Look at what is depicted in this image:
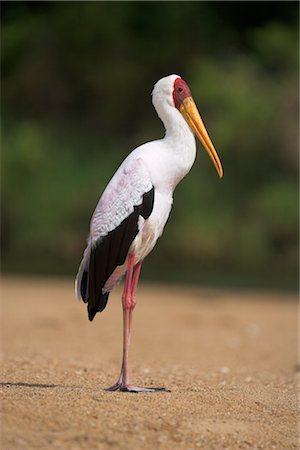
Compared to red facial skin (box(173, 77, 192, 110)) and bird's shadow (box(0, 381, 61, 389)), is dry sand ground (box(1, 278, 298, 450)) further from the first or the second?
red facial skin (box(173, 77, 192, 110))

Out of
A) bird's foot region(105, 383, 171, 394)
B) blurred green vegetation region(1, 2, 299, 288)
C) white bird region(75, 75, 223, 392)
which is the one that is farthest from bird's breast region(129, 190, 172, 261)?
blurred green vegetation region(1, 2, 299, 288)

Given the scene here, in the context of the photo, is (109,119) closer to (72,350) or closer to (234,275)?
(234,275)

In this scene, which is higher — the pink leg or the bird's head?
the bird's head

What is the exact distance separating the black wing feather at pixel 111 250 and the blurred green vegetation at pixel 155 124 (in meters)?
11.2

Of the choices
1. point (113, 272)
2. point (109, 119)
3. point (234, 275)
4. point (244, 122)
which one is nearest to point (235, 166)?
point (244, 122)

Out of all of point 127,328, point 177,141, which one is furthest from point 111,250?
point 177,141

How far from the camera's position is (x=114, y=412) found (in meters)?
4.13

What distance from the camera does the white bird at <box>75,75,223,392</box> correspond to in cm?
470

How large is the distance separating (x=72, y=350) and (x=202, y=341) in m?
1.78

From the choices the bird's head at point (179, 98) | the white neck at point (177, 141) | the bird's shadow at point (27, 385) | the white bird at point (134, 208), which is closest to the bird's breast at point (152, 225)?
the white bird at point (134, 208)

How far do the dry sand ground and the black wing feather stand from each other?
1.70 feet

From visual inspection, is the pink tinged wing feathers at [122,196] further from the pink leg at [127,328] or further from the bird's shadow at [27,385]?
the bird's shadow at [27,385]

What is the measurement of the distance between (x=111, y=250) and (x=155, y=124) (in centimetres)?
1304

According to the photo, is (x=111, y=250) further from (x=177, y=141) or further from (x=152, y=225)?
(x=177, y=141)
